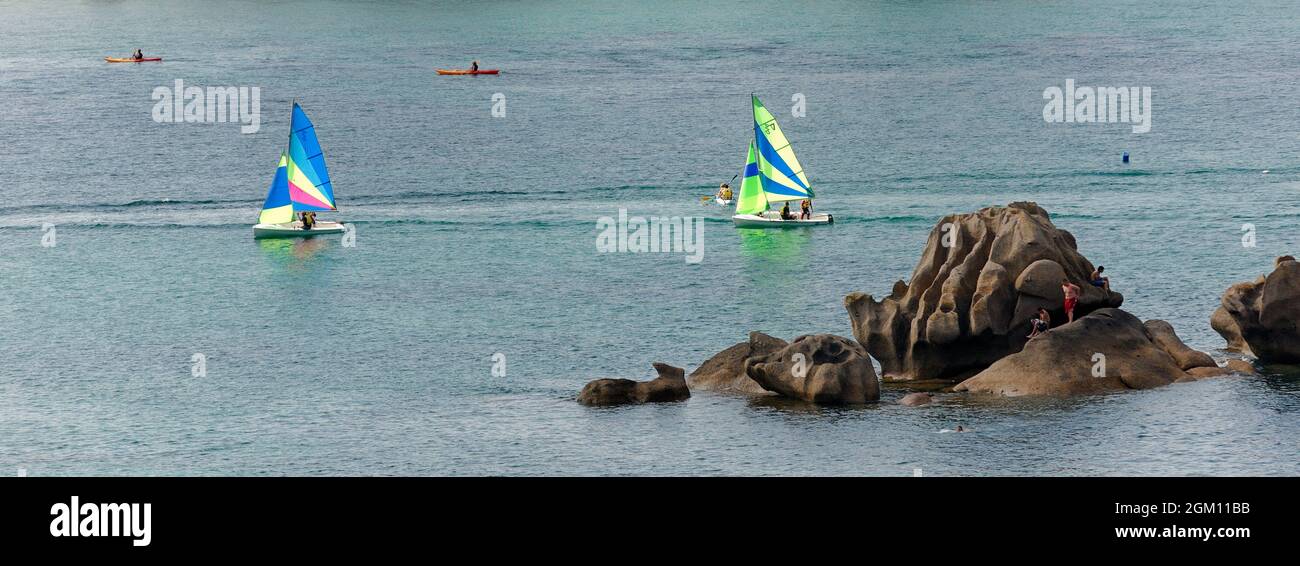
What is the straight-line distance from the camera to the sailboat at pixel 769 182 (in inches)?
5005

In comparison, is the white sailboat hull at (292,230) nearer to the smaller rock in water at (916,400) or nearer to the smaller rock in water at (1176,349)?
the smaller rock in water at (916,400)

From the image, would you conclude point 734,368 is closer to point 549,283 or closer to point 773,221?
point 549,283

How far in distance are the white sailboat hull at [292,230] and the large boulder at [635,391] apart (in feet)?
177

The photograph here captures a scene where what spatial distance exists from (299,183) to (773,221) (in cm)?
3421

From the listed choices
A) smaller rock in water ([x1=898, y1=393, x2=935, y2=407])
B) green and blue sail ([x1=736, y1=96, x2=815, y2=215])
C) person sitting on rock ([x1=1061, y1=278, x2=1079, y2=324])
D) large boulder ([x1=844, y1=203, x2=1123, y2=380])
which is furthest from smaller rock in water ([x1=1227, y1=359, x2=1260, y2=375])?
green and blue sail ([x1=736, y1=96, x2=815, y2=215])

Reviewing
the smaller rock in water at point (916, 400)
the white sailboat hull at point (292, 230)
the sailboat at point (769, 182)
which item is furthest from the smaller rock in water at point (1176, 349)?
the white sailboat hull at point (292, 230)

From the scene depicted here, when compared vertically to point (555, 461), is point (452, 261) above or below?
above

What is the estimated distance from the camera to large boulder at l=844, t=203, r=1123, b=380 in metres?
78.1

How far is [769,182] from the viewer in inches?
5084

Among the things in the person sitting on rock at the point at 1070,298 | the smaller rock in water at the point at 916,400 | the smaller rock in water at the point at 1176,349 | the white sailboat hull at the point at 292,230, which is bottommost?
the smaller rock in water at the point at 916,400
